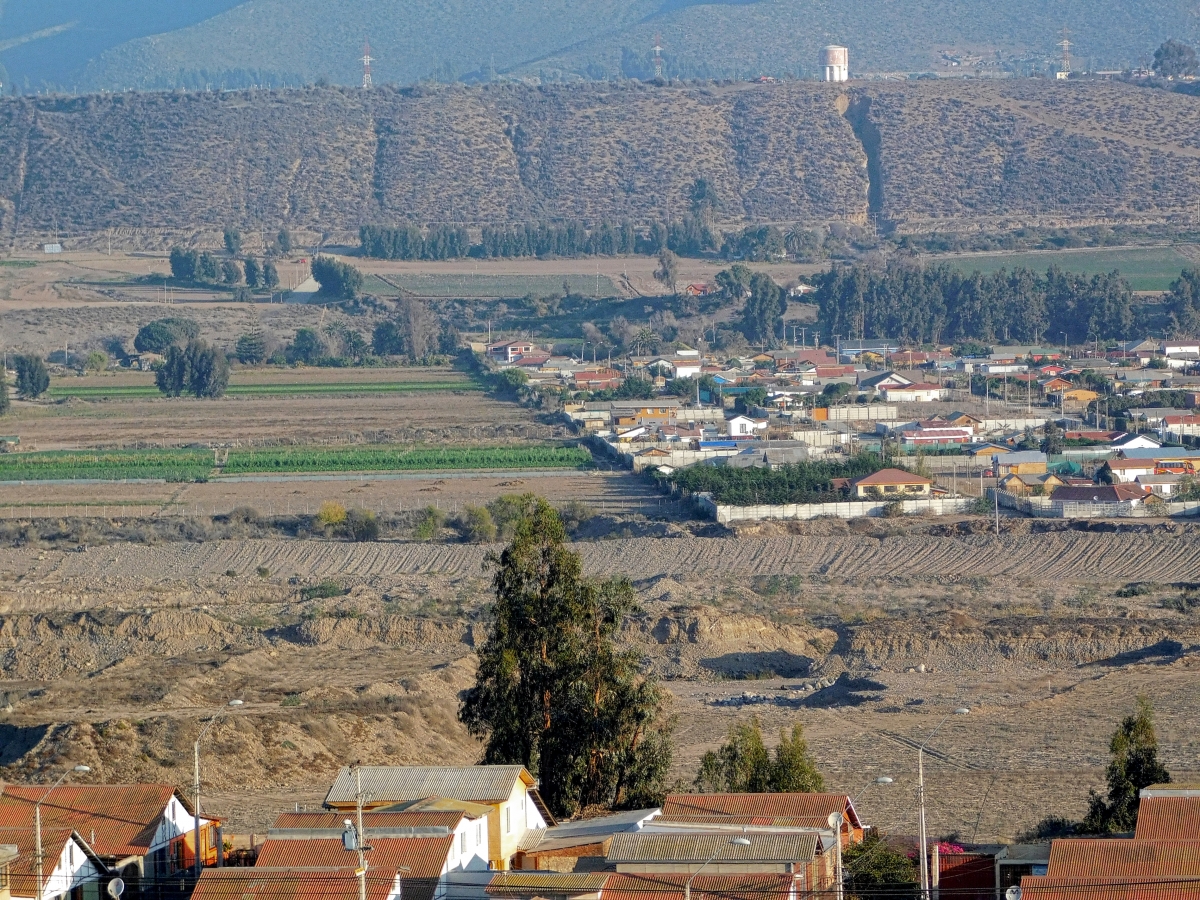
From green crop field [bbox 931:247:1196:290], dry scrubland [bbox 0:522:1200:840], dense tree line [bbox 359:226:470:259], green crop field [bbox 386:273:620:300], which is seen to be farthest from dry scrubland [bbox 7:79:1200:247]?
dry scrubland [bbox 0:522:1200:840]

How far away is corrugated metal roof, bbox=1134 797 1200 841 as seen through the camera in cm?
1670

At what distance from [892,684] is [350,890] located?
16.0 m

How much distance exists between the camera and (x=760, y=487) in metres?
48.8

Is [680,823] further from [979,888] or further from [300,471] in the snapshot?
[300,471]

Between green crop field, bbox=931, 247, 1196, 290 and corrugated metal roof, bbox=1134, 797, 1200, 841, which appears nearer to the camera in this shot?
corrugated metal roof, bbox=1134, 797, 1200, 841

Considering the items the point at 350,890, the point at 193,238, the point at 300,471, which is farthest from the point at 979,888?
the point at 193,238

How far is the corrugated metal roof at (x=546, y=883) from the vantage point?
15.1m

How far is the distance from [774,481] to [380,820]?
108 feet

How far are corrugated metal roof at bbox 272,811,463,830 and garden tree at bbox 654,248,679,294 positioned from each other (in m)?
84.1

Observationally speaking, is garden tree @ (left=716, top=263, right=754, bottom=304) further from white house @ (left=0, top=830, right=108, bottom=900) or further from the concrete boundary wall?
white house @ (left=0, top=830, right=108, bottom=900)

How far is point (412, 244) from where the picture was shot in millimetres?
110438

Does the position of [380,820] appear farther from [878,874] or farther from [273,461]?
[273,461]

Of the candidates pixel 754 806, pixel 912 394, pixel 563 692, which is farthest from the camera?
pixel 912 394

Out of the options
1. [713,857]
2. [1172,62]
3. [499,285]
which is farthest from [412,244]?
[713,857]
